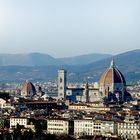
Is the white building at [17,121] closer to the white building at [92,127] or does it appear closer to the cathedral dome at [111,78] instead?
the white building at [92,127]

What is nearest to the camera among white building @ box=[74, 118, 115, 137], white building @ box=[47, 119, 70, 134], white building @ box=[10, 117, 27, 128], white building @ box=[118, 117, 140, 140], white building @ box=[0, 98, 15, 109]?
white building @ box=[118, 117, 140, 140]

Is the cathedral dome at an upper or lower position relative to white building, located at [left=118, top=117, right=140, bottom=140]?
upper

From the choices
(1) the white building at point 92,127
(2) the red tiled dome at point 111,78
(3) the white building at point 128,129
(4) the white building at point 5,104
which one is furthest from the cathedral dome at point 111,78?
(3) the white building at point 128,129

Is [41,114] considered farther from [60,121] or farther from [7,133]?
[7,133]

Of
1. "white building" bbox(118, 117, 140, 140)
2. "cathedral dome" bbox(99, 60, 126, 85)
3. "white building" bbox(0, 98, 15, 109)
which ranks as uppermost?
"cathedral dome" bbox(99, 60, 126, 85)

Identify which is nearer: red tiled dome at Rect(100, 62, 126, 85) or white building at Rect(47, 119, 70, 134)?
white building at Rect(47, 119, 70, 134)

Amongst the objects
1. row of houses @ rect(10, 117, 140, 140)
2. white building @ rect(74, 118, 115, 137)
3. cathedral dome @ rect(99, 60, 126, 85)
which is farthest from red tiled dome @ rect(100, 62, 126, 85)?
white building @ rect(74, 118, 115, 137)

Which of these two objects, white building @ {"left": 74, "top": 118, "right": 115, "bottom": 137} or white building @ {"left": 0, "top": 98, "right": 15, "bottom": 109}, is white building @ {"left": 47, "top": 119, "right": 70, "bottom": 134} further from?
white building @ {"left": 0, "top": 98, "right": 15, "bottom": 109}

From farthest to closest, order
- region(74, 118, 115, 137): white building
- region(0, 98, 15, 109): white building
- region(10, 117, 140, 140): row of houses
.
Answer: region(0, 98, 15, 109): white building
region(74, 118, 115, 137): white building
region(10, 117, 140, 140): row of houses

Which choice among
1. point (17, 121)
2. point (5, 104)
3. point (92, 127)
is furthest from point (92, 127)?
point (5, 104)
